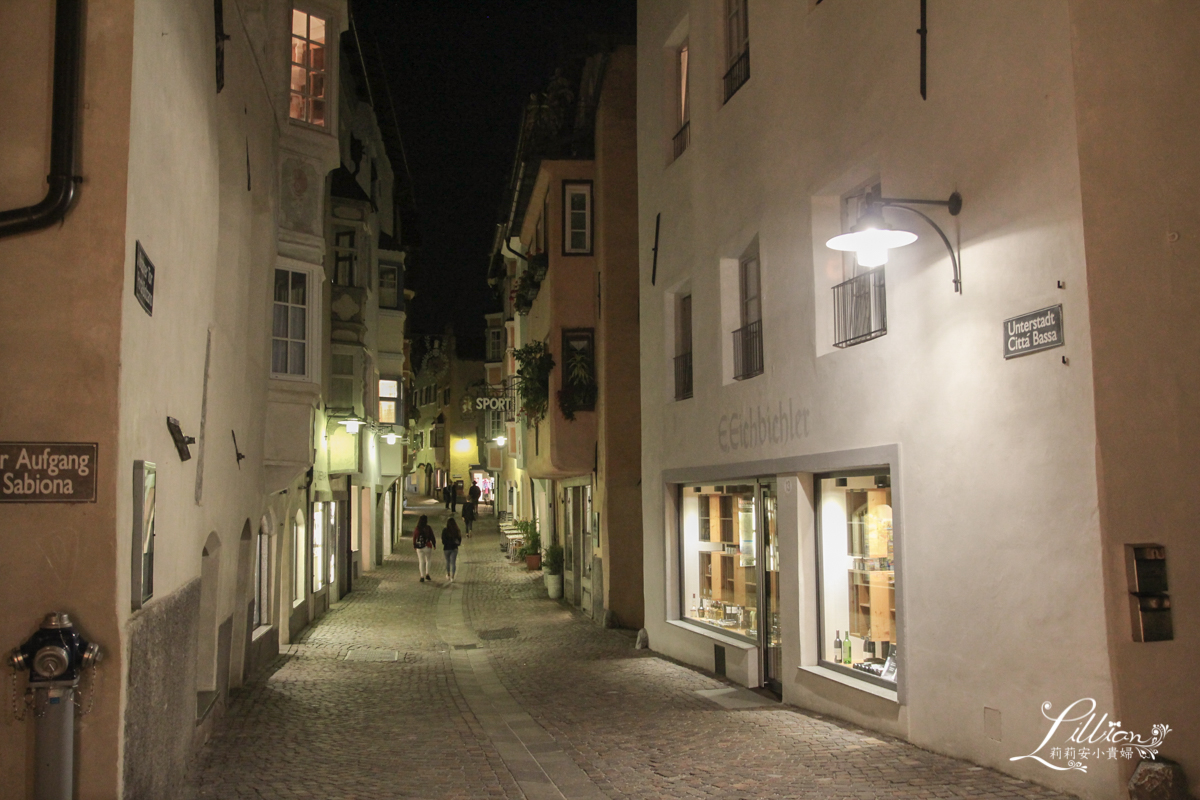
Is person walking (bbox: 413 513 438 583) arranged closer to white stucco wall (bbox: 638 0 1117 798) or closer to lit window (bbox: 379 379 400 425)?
lit window (bbox: 379 379 400 425)

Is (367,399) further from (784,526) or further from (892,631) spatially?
(892,631)

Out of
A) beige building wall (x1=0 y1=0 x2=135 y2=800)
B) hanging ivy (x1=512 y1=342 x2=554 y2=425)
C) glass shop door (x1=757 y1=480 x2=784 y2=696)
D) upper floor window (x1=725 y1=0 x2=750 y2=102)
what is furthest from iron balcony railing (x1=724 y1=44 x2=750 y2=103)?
hanging ivy (x1=512 y1=342 x2=554 y2=425)

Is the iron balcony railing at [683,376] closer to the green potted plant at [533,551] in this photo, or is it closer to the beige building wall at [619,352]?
the beige building wall at [619,352]

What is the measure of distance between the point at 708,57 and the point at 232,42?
6684 mm

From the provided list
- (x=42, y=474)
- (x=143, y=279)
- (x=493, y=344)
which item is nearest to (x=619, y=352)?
(x=143, y=279)

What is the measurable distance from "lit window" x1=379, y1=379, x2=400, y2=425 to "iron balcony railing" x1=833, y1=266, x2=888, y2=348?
25404 mm

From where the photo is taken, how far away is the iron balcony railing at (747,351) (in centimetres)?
1259

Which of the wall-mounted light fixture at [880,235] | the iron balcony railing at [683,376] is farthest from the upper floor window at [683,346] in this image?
the wall-mounted light fixture at [880,235]

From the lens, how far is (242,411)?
11.4 metres

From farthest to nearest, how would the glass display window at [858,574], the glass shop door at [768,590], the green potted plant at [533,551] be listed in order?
the green potted plant at [533,551] → the glass shop door at [768,590] → the glass display window at [858,574]

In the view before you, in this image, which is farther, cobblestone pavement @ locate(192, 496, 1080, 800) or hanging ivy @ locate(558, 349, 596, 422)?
hanging ivy @ locate(558, 349, 596, 422)

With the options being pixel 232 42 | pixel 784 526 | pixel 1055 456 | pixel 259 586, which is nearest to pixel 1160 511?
pixel 1055 456

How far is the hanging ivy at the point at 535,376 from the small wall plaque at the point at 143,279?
1448cm

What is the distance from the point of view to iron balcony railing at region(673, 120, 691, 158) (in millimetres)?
14735
